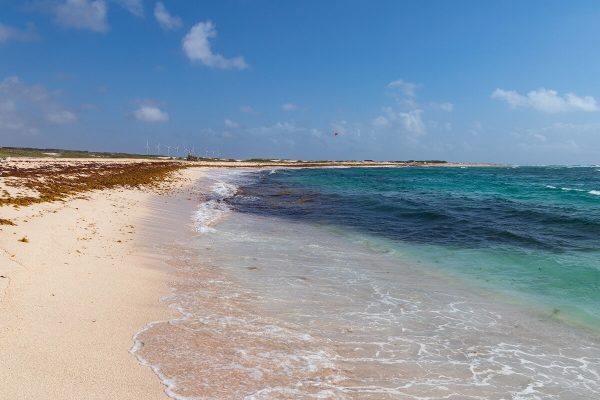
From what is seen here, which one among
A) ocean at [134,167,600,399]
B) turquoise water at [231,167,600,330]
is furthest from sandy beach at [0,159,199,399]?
turquoise water at [231,167,600,330]

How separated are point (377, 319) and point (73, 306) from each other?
16.7ft

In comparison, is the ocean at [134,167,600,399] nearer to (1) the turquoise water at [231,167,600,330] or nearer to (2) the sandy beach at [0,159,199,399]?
(1) the turquoise water at [231,167,600,330]

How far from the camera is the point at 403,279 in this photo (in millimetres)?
10461

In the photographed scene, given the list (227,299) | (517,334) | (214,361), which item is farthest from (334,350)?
(517,334)

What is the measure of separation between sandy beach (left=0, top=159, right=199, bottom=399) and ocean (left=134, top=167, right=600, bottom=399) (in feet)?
1.42

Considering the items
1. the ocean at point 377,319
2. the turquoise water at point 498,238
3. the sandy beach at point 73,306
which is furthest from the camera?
the turquoise water at point 498,238

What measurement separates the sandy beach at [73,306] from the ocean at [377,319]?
0.43m

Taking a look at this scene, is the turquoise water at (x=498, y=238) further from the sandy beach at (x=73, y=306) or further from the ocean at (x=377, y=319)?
the sandy beach at (x=73, y=306)

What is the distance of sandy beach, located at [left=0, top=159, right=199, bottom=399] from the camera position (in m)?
4.45

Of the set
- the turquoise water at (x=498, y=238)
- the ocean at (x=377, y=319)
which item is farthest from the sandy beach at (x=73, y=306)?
the turquoise water at (x=498, y=238)

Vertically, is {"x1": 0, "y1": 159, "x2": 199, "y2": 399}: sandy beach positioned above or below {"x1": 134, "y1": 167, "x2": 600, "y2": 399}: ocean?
above

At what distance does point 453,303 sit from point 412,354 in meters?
2.96

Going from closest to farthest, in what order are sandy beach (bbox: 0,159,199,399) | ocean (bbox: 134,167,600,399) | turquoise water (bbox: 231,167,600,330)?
sandy beach (bbox: 0,159,199,399) → ocean (bbox: 134,167,600,399) → turquoise water (bbox: 231,167,600,330)

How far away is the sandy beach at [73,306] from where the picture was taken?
14.6 feet
